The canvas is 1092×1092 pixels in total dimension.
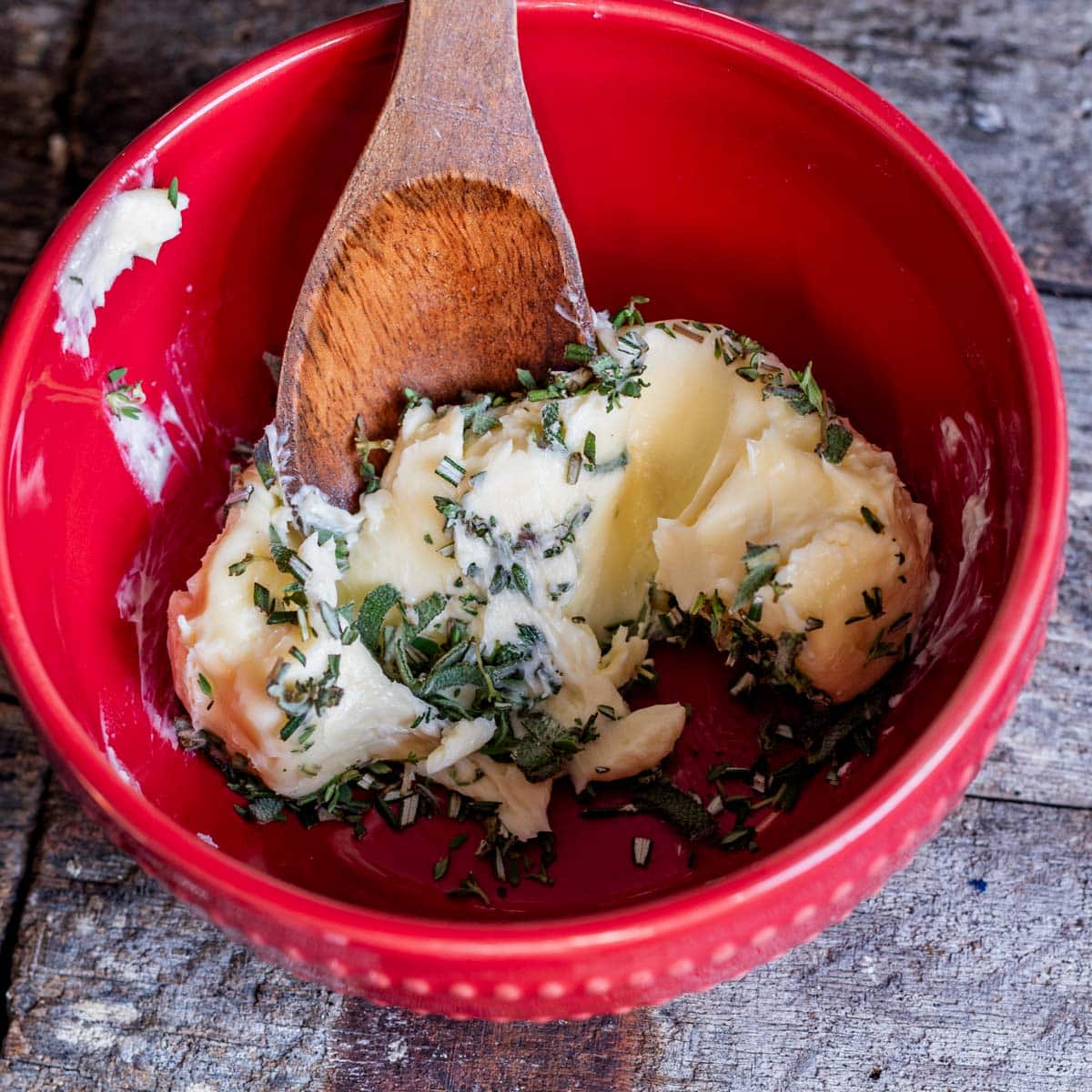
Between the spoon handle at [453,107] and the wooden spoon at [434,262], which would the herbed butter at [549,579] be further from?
the spoon handle at [453,107]

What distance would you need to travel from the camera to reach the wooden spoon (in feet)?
3.74

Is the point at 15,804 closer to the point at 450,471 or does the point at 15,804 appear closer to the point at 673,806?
the point at 450,471

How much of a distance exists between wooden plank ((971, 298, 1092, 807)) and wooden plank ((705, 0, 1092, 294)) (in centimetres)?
30

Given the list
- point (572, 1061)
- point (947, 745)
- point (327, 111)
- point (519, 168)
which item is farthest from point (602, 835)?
point (327, 111)

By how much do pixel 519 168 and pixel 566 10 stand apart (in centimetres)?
17

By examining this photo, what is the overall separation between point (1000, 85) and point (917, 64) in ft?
0.37

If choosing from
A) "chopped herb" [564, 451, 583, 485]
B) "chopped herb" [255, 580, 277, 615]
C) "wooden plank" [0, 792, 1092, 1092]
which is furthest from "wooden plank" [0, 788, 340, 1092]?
"chopped herb" [564, 451, 583, 485]

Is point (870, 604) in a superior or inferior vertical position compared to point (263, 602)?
superior

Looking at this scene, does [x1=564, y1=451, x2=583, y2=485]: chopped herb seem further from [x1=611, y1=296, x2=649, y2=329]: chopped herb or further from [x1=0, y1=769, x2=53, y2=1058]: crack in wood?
[x1=0, y1=769, x2=53, y2=1058]: crack in wood

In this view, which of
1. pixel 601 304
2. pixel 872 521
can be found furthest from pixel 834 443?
pixel 601 304

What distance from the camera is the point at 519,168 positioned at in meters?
1.16

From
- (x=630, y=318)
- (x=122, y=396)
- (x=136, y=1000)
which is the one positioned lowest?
(x=136, y=1000)

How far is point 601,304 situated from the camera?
1.39 m

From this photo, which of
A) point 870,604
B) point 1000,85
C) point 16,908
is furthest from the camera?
point 1000,85
